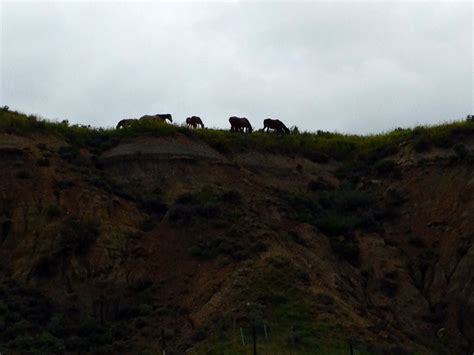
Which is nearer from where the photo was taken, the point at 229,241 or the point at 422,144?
the point at 229,241

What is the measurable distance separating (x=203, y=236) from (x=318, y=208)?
20.1 ft

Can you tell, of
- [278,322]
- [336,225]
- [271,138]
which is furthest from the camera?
[271,138]

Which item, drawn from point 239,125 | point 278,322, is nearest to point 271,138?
point 239,125

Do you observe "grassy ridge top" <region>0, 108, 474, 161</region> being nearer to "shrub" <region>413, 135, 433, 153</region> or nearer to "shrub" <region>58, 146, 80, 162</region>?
"shrub" <region>413, 135, 433, 153</region>

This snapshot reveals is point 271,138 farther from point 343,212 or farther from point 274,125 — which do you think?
point 343,212

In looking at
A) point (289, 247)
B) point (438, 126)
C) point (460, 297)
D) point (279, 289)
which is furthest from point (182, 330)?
point (438, 126)

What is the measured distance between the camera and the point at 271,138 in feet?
170

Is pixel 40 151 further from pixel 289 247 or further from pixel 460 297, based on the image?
pixel 460 297

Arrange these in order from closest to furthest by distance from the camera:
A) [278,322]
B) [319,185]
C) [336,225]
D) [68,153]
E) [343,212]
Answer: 1. [278,322]
2. [336,225]
3. [68,153]
4. [343,212]
5. [319,185]

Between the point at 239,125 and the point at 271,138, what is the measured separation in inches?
A: 76.5

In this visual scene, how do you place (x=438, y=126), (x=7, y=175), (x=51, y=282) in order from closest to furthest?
(x=51, y=282) → (x=7, y=175) → (x=438, y=126)

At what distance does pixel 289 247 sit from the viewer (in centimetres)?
4203

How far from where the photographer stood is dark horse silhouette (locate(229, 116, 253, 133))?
5294 centimetres

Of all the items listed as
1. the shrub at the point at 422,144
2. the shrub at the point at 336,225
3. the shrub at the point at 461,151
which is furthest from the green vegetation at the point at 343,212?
the shrub at the point at 461,151
